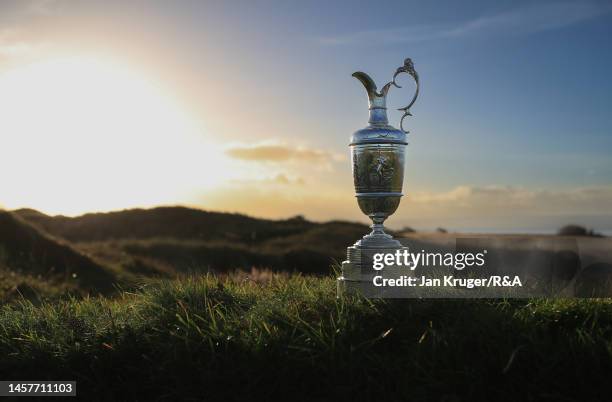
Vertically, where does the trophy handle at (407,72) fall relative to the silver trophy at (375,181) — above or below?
above

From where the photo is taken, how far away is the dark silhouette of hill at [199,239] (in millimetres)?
17312

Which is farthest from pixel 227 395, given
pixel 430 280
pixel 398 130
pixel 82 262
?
pixel 82 262

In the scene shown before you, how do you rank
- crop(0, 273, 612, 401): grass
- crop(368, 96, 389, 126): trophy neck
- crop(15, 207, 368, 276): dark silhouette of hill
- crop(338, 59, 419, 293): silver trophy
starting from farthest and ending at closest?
crop(15, 207, 368, 276): dark silhouette of hill
crop(368, 96, 389, 126): trophy neck
crop(338, 59, 419, 293): silver trophy
crop(0, 273, 612, 401): grass

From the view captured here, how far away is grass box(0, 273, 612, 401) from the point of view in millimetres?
4758

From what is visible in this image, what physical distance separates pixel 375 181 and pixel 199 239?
15217 millimetres

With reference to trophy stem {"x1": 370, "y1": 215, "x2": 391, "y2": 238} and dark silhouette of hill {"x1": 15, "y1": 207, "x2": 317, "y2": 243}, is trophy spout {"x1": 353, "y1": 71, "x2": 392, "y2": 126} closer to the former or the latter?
trophy stem {"x1": 370, "y1": 215, "x2": 391, "y2": 238}

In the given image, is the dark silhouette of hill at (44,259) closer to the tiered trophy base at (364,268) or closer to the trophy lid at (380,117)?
the tiered trophy base at (364,268)

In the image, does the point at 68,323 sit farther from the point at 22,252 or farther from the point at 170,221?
the point at 170,221

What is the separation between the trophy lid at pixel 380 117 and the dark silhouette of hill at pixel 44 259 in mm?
8906

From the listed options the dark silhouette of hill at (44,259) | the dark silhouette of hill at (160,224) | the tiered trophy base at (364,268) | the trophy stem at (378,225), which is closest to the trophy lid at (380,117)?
the trophy stem at (378,225)

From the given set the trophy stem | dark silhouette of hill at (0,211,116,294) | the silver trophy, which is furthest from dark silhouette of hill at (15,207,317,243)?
the silver trophy

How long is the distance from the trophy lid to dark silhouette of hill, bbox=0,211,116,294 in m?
8.91

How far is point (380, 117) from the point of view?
23.0 feet

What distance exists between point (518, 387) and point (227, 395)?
92.1 inches
